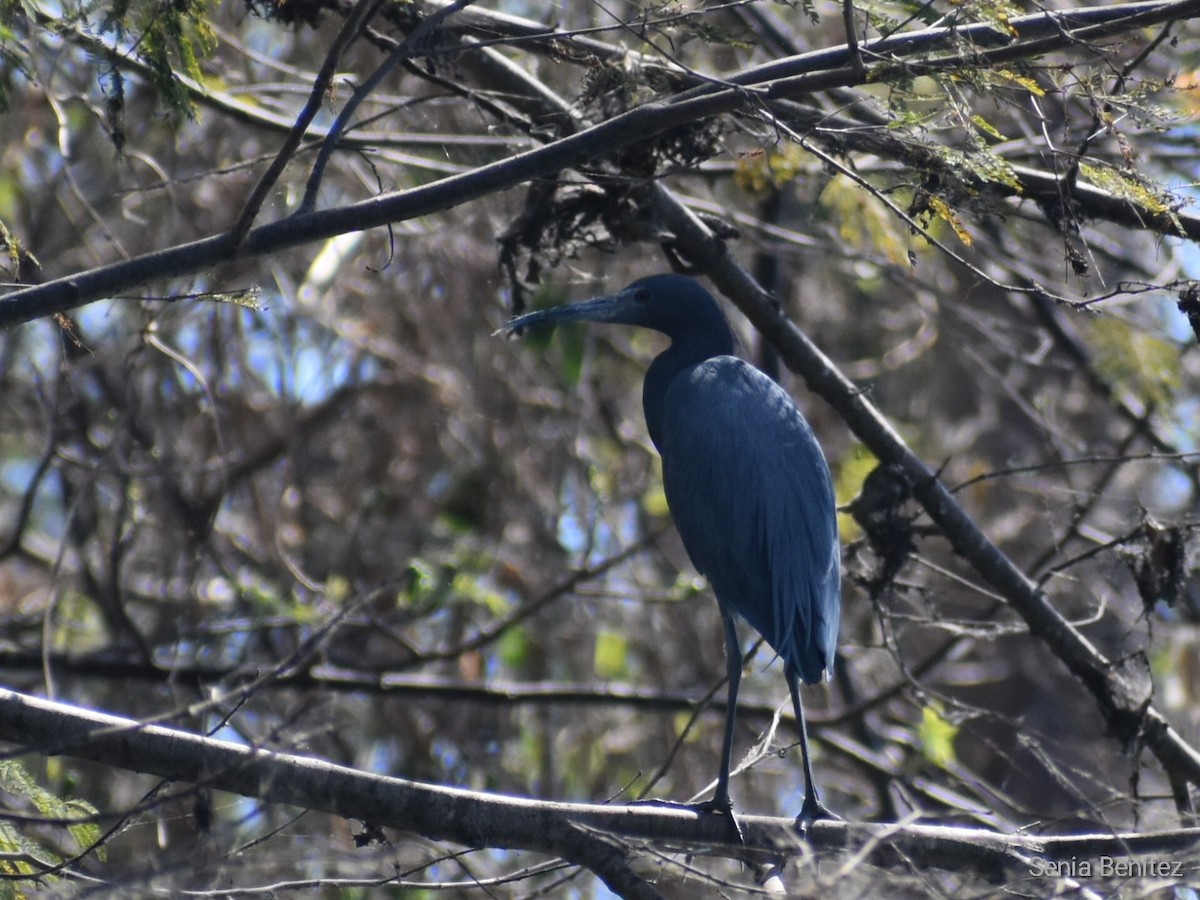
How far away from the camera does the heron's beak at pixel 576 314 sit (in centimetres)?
469

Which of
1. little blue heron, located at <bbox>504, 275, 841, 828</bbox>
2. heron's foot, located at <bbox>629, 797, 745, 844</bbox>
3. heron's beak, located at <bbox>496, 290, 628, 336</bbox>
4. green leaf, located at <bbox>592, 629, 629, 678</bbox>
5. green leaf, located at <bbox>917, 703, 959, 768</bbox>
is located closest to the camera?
heron's foot, located at <bbox>629, 797, 745, 844</bbox>

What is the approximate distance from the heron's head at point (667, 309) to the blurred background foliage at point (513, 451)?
0.75ft

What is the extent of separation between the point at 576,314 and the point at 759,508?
1069 millimetres

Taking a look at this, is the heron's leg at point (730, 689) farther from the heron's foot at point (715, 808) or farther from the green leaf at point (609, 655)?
the green leaf at point (609, 655)

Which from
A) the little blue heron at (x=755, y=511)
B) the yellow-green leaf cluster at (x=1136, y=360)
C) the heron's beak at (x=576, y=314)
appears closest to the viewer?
the little blue heron at (x=755, y=511)

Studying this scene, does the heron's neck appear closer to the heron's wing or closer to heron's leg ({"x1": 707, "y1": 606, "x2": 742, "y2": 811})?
the heron's wing

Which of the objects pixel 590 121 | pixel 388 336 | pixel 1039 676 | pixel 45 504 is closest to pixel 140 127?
pixel 388 336

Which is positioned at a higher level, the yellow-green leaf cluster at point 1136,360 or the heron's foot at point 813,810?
the yellow-green leaf cluster at point 1136,360

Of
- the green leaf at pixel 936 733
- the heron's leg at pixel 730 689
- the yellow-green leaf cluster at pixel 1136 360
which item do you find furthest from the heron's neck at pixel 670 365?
the yellow-green leaf cluster at pixel 1136 360

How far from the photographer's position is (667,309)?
5012mm

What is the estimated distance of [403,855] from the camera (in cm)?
367

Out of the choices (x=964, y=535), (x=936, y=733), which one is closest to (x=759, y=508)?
(x=964, y=535)

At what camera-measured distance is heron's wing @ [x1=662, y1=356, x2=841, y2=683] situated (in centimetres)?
410

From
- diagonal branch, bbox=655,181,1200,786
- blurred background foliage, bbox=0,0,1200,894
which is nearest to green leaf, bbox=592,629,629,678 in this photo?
blurred background foliage, bbox=0,0,1200,894
